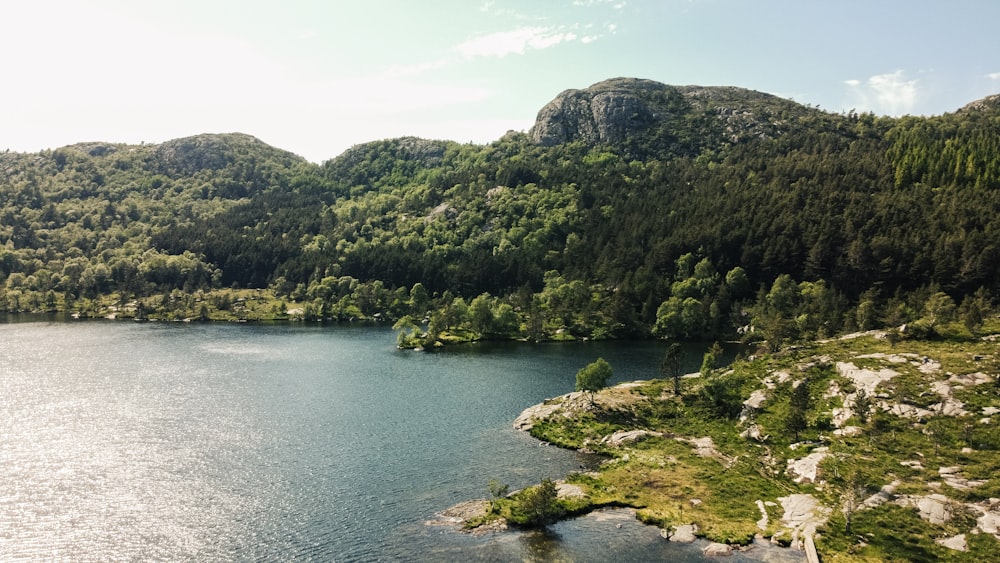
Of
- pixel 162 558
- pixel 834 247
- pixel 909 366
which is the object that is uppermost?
pixel 834 247

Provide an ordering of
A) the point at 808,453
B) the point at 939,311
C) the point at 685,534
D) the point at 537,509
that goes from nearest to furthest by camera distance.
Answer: the point at 685,534, the point at 537,509, the point at 808,453, the point at 939,311

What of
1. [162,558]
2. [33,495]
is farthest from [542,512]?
[33,495]

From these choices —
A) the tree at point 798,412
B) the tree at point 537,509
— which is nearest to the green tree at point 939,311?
the tree at point 798,412

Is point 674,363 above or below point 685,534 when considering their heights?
above

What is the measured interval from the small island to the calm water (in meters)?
4.68

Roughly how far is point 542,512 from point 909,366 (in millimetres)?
59717

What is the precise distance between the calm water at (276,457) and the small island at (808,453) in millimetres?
4683

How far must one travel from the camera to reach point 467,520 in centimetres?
6266

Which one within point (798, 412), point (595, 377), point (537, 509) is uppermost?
point (595, 377)

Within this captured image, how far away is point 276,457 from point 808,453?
67.7 meters

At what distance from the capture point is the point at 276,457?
271ft

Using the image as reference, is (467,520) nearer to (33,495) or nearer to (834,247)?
(33,495)

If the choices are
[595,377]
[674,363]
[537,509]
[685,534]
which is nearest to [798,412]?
[674,363]

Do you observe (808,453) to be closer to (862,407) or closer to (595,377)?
(862,407)
